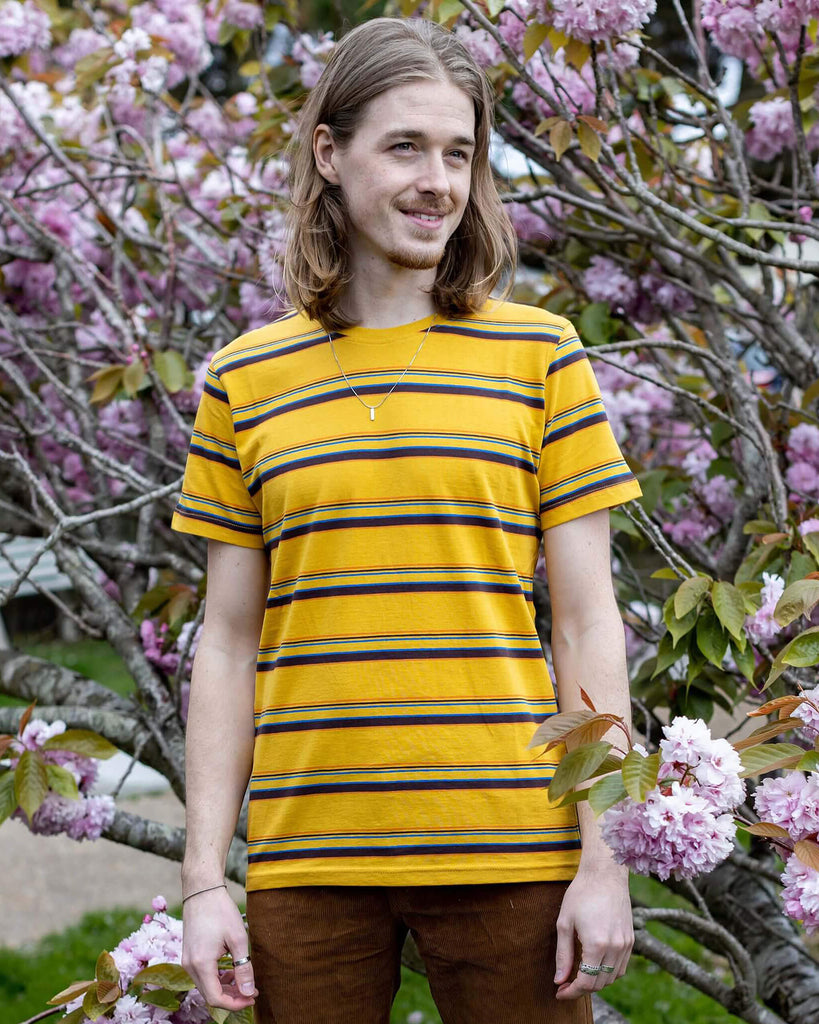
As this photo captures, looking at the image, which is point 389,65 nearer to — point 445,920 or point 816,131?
point 445,920

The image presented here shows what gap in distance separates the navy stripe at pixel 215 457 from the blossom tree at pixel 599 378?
56 centimetres

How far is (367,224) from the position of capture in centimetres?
164

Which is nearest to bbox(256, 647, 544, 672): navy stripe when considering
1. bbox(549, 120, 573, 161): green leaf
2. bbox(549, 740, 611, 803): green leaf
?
bbox(549, 740, 611, 803): green leaf

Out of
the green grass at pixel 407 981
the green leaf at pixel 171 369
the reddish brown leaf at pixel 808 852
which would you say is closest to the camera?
the reddish brown leaf at pixel 808 852

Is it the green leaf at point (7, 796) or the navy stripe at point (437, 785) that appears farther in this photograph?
the green leaf at point (7, 796)

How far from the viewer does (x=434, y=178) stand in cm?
157

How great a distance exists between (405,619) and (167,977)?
0.67 meters

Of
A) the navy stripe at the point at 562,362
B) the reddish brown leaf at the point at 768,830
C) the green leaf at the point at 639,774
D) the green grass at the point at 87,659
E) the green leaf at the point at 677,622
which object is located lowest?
the green grass at the point at 87,659

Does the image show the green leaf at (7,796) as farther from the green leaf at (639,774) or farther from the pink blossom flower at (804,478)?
the pink blossom flower at (804,478)

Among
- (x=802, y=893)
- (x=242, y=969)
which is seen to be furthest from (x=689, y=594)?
(x=242, y=969)

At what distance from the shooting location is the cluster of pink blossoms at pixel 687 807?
123 centimetres

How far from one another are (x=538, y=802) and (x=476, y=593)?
269 mm

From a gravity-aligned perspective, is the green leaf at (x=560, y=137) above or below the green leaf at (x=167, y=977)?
above

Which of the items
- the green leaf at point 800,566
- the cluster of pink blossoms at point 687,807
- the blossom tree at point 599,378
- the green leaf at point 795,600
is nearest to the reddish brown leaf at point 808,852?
the blossom tree at point 599,378
